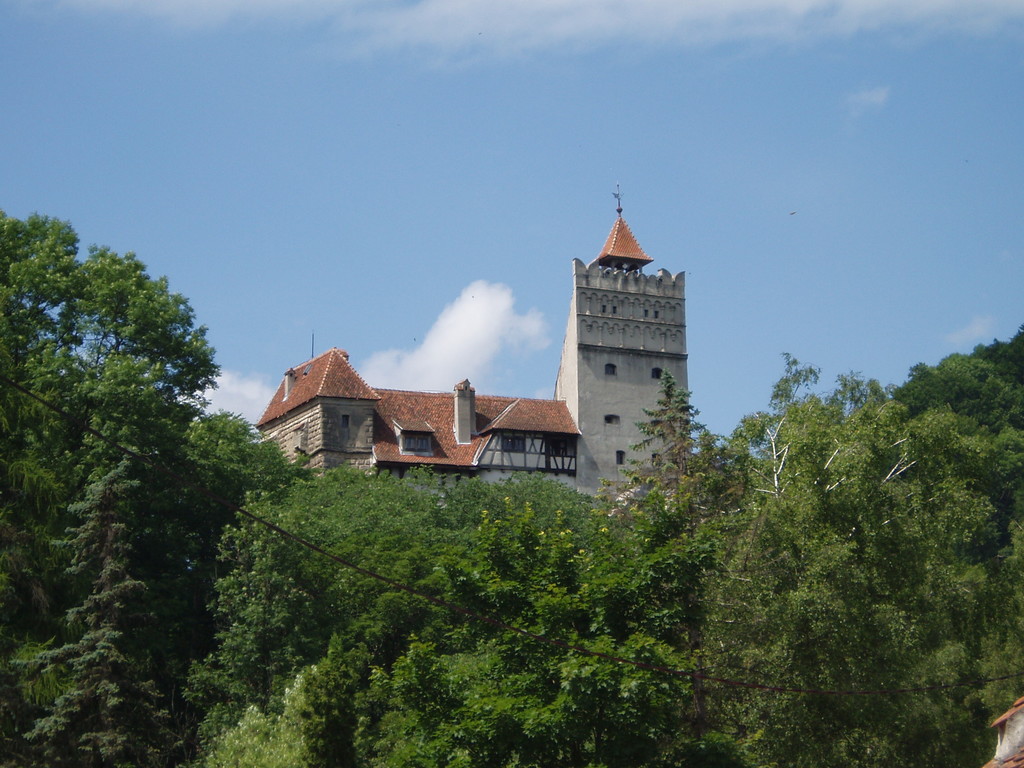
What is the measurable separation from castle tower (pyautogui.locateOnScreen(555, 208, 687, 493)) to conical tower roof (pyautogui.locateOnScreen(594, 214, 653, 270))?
Result: 5cm

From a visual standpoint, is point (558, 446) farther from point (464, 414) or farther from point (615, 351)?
point (615, 351)

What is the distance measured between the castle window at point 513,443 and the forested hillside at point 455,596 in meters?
15.4

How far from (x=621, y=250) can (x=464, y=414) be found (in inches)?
519

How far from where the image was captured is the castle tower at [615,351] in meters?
65.7

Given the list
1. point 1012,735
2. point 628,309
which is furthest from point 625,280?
point 1012,735

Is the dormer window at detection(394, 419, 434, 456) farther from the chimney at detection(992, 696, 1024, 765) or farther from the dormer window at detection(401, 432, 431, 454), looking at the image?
the chimney at detection(992, 696, 1024, 765)

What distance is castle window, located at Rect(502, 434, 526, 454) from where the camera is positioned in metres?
63.6

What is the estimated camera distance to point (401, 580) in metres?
40.2

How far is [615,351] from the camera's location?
6819 cm

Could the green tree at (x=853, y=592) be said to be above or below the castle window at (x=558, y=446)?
below

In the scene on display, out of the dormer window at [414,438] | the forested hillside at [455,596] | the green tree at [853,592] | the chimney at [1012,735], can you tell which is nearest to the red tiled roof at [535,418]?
the dormer window at [414,438]

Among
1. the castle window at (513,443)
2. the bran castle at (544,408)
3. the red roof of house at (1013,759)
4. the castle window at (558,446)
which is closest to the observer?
the red roof of house at (1013,759)

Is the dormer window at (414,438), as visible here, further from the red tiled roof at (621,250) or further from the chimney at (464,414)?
the red tiled roof at (621,250)

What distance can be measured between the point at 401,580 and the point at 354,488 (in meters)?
11.0
